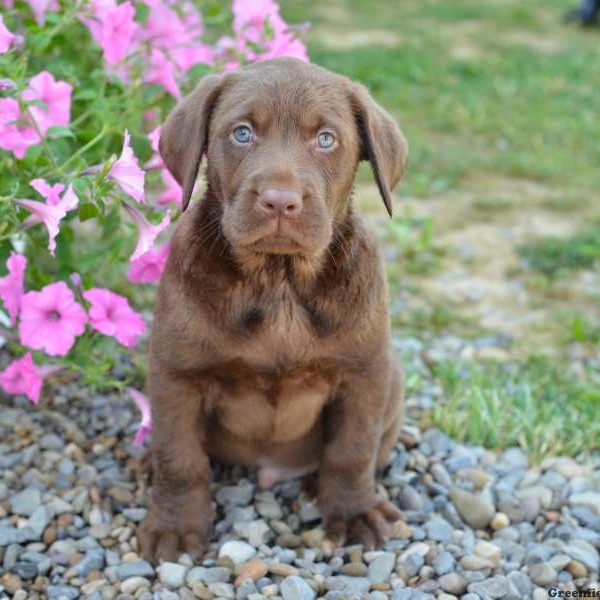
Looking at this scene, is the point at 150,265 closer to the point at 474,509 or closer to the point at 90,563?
the point at 90,563

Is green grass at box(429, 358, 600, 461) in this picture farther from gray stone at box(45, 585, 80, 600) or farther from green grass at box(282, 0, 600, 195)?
green grass at box(282, 0, 600, 195)

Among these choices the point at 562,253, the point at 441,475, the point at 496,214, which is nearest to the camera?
the point at 441,475

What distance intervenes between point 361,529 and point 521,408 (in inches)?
50.1

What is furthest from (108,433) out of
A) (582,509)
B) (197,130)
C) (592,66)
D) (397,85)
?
(592,66)

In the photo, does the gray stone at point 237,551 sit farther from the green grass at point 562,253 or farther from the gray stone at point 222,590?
the green grass at point 562,253

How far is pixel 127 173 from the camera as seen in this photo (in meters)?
2.89

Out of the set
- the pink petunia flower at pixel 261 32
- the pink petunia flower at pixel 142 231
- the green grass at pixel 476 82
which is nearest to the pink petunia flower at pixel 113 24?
the pink petunia flower at pixel 261 32

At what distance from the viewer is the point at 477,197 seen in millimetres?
7305

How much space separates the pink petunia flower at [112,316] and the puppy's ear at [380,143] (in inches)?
36.2

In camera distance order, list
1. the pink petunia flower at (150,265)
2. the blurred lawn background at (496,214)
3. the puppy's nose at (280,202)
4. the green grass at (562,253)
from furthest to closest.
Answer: the green grass at (562,253)
the blurred lawn background at (496,214)
the pink petunia flower at (150,265)
the puppy's nose at (280,202)

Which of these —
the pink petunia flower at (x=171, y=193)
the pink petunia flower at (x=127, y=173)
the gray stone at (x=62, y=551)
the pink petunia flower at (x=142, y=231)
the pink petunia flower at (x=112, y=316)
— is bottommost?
the gray stone at (x=62, y=551)

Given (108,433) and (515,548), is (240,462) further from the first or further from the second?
(515,548)

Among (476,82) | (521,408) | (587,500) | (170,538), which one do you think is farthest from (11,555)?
(476,82)

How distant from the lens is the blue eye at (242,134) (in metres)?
2.98
